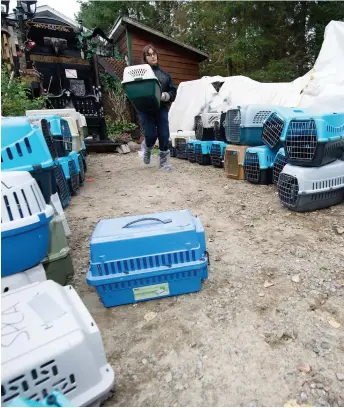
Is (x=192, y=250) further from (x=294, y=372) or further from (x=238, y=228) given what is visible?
(x=238, y=228)

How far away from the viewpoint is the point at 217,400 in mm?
856

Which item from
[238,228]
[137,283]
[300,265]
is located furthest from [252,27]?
[137,283]

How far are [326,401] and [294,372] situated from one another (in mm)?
109

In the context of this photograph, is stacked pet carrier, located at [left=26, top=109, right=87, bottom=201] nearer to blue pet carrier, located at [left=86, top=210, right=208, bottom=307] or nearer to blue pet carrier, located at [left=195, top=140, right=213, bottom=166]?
blue pet carrier, located at [left=86, top=210, right=208, bottom=307]

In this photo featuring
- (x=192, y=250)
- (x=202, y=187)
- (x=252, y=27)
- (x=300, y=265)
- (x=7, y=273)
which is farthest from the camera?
(x=252, y=27)

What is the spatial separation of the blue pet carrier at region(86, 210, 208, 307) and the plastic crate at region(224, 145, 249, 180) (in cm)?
201

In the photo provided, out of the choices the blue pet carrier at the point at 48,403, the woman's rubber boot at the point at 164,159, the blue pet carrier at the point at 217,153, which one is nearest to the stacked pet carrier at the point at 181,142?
the blue pet carrier at the point at 217,153

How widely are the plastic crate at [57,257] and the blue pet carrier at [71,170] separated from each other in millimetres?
1311

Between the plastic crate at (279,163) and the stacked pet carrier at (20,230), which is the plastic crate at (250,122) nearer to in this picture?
the plastic crate at (279,163)

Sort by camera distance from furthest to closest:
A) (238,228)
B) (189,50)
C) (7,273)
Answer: (189,50)
(238,228)
(7,273)

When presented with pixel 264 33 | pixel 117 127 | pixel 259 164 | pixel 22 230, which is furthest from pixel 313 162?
pixel 264 33

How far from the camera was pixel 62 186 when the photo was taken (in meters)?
2.43

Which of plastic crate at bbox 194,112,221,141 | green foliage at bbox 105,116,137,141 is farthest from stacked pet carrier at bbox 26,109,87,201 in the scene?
green foliage at bbox 105,116,137,141

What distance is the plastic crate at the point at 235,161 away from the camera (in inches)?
122
